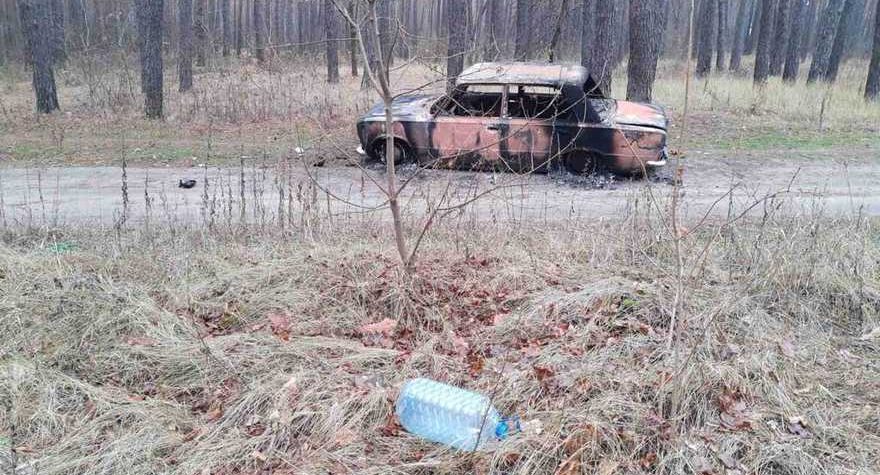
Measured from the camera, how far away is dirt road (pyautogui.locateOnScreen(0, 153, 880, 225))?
24.1 feet

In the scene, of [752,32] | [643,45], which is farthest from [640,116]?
[752,32]

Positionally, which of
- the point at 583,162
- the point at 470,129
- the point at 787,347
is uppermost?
the point at 470,129

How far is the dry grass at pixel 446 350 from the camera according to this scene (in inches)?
129

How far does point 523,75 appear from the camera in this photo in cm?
876

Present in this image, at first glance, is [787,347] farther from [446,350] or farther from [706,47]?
[706,47]

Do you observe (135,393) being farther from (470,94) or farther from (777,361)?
(470,94)

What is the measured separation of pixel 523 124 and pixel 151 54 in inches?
365

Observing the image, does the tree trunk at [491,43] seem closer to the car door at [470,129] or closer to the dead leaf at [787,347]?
the car door at [470,129]

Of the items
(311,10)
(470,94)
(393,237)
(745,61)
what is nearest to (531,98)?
(470,94)

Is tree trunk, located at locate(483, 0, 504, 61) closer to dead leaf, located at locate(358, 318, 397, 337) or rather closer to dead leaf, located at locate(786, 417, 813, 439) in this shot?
dead leaf, located at locate(358, 318, 397, 337)

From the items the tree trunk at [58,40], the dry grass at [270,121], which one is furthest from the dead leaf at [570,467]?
the tree trunk at [58,40]

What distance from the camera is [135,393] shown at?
12.7ft

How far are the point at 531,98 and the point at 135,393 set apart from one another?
6667 millimetres

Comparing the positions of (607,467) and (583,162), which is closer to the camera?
(607,467)
